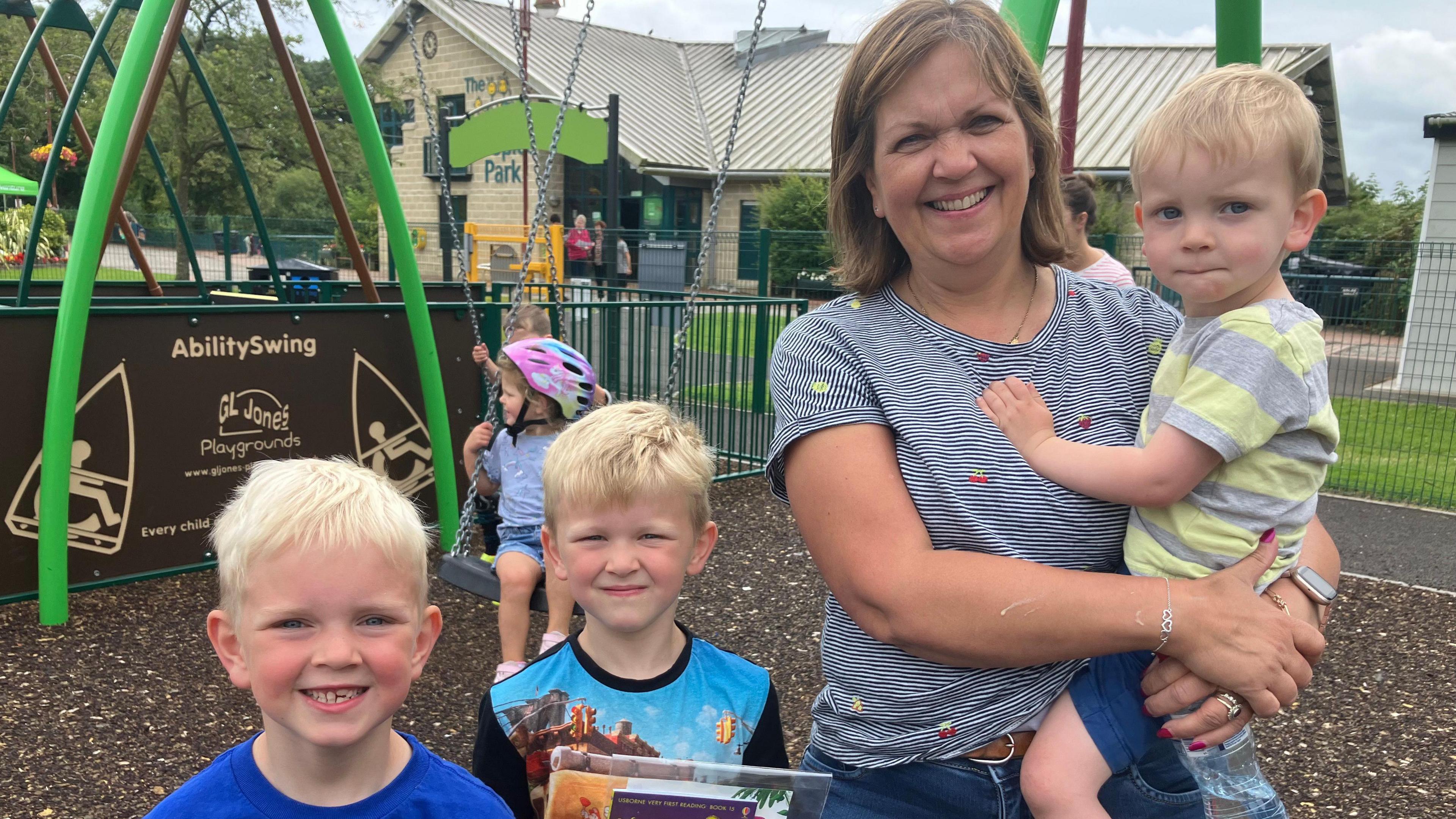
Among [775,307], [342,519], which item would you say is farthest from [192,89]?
[342,519]

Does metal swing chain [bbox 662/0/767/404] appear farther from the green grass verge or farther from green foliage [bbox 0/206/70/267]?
green foliage [bbox 0/206/70/267]

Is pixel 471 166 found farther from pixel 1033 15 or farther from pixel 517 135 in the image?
pixel 1033 15

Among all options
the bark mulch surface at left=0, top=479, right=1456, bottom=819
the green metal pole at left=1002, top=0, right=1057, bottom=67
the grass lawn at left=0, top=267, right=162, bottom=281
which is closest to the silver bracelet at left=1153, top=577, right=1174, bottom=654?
the green metal pole at left=1002, top=0, right=1057, bottom=67

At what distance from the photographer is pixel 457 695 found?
12.8 feet

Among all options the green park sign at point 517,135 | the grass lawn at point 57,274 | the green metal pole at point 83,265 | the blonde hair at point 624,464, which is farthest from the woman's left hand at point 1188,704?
the grass lawn at point 57,274

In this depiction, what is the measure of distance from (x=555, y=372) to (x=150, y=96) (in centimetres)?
253

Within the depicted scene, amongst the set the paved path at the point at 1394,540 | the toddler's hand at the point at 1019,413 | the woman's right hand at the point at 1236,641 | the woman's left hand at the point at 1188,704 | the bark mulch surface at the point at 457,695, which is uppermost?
the toddler's hand at the point at 1019,413

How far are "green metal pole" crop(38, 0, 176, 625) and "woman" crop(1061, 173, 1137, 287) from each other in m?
3.80

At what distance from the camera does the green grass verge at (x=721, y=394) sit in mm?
7762

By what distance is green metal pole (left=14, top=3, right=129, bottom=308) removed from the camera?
4.85 meters

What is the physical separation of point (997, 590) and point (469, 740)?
2.72 m

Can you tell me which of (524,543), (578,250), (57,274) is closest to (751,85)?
(578,250)

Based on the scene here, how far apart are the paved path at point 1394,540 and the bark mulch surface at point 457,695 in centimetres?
51

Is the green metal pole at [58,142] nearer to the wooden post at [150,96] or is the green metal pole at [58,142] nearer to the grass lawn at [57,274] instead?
the wooden post at [150,96]
